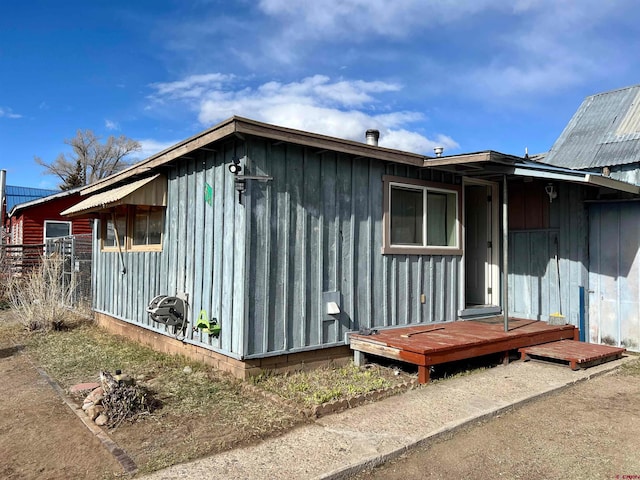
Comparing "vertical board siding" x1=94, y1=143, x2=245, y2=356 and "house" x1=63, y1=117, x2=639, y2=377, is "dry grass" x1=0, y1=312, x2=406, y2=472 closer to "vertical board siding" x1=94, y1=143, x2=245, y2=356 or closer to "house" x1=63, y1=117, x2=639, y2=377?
"house" x1=63, y1=117, x2=639, y2=377

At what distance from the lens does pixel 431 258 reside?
22.4ft

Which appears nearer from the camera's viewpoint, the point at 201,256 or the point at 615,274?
the point at 201,256

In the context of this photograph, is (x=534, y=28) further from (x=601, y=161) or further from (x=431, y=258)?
(x=431, y=258)

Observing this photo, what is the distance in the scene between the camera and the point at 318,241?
18.4ft

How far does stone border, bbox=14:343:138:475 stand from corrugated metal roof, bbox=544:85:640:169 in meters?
7.34

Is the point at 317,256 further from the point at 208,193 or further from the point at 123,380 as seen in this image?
the point at 123,380

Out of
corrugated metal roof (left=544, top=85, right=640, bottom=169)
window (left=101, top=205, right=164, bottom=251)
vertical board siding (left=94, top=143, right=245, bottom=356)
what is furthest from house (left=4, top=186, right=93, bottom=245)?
corrugated metal roof (left=544, top=85, right=640, bottom=169)

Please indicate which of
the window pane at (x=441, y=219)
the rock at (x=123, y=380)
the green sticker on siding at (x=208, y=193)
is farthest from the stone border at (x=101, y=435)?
the window pane at (x=441, y=219)

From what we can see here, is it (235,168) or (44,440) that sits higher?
(235,168)

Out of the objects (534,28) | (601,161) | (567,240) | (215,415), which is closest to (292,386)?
(215,415)

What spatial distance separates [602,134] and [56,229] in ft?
59.8

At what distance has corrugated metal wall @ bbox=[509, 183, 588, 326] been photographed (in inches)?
278

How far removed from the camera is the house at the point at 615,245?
668 cm

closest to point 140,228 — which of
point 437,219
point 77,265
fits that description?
point 77,265
